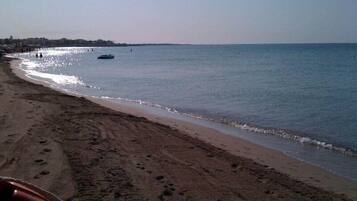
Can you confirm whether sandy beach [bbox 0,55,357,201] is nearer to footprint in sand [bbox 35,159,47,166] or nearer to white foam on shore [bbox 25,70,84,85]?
footprint in sand [bbox 35,159,47,166]

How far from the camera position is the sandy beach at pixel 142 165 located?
7859mm

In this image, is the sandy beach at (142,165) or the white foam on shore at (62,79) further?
the white foam on shore at (62,79)

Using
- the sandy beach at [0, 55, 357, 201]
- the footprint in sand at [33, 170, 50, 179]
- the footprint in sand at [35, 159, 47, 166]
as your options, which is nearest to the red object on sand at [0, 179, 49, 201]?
the sandy beach at [0, 55, 357, 201]

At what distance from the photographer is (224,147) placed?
13453 mm

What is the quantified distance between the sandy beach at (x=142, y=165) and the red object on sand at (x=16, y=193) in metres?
3.19

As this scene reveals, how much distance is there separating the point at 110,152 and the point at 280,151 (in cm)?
566

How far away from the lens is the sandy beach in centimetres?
786

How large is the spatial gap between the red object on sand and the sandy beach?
3.19m

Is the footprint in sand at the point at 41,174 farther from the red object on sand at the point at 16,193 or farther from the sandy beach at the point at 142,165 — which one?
the red object on sand at the point at 16,193

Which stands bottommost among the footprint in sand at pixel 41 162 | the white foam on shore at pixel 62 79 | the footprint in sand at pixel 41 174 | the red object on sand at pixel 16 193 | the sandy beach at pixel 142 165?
the white foam on shore at pixel 62 79

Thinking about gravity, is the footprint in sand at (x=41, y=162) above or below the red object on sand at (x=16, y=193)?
below

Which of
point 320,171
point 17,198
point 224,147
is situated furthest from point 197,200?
point 224,147

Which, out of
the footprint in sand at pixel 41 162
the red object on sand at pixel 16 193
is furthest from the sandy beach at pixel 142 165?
the red object on sand at pixel 16 193

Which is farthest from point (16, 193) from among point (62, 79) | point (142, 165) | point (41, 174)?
point (62, 79)
